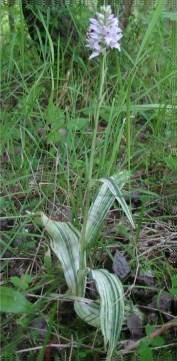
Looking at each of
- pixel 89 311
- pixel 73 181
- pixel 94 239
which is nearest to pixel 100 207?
pixel 94 239

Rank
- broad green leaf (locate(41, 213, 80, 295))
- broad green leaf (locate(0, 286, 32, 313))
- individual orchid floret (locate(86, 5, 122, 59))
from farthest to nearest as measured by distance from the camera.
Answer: broad green leaf (locate(41, 213, 80, 295)) → individual orchid floret (locate(86, 5, 122, 59)) → broad green leaf (locate(0, 286, 32, 313))

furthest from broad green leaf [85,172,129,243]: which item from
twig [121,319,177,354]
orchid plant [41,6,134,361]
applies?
twig [121,319,177,354]

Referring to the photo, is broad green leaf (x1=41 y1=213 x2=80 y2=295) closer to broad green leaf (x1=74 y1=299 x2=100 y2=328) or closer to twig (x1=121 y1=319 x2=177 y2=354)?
broad green leaf (x1=74 y1=299 x2=100 y2=328)

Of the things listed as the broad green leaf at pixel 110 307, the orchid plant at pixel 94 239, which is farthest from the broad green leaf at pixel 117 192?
the broad green leaf at pixel 110 307

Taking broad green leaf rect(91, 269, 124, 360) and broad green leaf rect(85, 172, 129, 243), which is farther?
broad green leaf rect(85, 172, 129, 243)

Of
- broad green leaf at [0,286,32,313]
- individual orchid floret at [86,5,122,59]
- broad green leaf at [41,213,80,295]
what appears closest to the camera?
broad green leaf at [0,286,32,313]

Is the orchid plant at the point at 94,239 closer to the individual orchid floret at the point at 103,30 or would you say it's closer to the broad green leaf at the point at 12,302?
the individual orchid floret at the point at 103,30

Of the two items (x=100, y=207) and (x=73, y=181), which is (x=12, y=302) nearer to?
(x=100, y=207)
